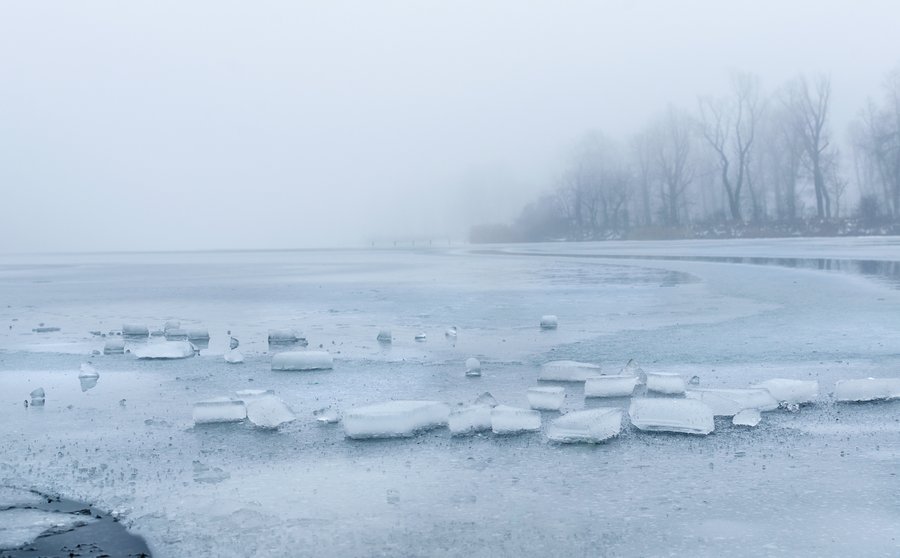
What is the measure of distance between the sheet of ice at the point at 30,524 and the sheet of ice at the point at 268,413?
1.59m

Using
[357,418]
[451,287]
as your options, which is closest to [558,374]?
[357,418]

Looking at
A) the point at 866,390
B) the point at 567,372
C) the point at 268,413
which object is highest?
the point at 268,413

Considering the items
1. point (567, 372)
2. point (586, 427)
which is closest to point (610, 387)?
point (567, 372)

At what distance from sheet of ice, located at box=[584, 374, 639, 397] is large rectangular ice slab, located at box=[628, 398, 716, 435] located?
0.80 m

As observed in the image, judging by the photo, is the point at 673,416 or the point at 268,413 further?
the point at 268,413

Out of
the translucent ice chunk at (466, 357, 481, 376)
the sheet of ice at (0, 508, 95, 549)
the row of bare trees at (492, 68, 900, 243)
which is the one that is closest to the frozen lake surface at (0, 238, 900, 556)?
the translucent ice chunk at (466, 357, 481, 376)

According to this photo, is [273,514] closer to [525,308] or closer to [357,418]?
[357,418]

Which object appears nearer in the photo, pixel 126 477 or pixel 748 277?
pixel 126 477

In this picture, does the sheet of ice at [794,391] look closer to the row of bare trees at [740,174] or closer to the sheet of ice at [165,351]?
the sheet of ice at [165,351]

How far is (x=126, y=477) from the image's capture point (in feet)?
12.3

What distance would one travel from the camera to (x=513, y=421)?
14.8 feet

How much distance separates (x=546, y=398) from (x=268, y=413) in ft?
5.60

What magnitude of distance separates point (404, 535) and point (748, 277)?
51.9ft

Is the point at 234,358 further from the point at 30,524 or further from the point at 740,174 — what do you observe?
the point at 740,174
